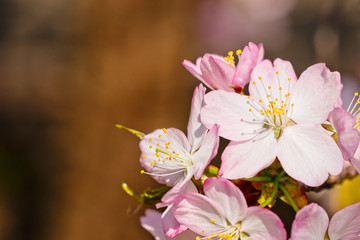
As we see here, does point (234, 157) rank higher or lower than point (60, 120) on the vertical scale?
higher

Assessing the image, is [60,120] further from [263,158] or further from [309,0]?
[263,158]

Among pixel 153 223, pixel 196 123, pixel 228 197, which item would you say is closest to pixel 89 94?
pixel 153 223

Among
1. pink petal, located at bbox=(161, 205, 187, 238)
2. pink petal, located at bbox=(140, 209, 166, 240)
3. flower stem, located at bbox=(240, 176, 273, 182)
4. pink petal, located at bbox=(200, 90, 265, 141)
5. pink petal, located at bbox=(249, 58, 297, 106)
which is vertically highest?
pink petal, located at bbox=(249, 58, 297, 106)

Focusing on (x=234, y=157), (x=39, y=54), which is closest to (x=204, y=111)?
(x=234, y=157)

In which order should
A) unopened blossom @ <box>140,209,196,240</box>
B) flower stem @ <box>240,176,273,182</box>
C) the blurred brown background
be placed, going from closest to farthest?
flower stem @ <box>240,176,273,182</box> < unopened blossom @ <box>140,209,196,240</box> < the blurred brown background

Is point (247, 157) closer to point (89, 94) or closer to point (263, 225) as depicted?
point (263, 225)

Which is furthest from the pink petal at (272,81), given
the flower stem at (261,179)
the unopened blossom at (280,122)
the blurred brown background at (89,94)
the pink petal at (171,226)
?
the blurred brown background at (89,94)

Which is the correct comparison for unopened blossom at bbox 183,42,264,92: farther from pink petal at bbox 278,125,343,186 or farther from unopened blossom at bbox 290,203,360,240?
unopened blossom at bbox 290,203,360,240

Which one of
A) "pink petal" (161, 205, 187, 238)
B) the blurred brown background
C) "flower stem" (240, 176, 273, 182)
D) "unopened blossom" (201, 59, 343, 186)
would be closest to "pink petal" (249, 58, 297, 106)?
"unopened blossom" (201, 59, 343, 186)
